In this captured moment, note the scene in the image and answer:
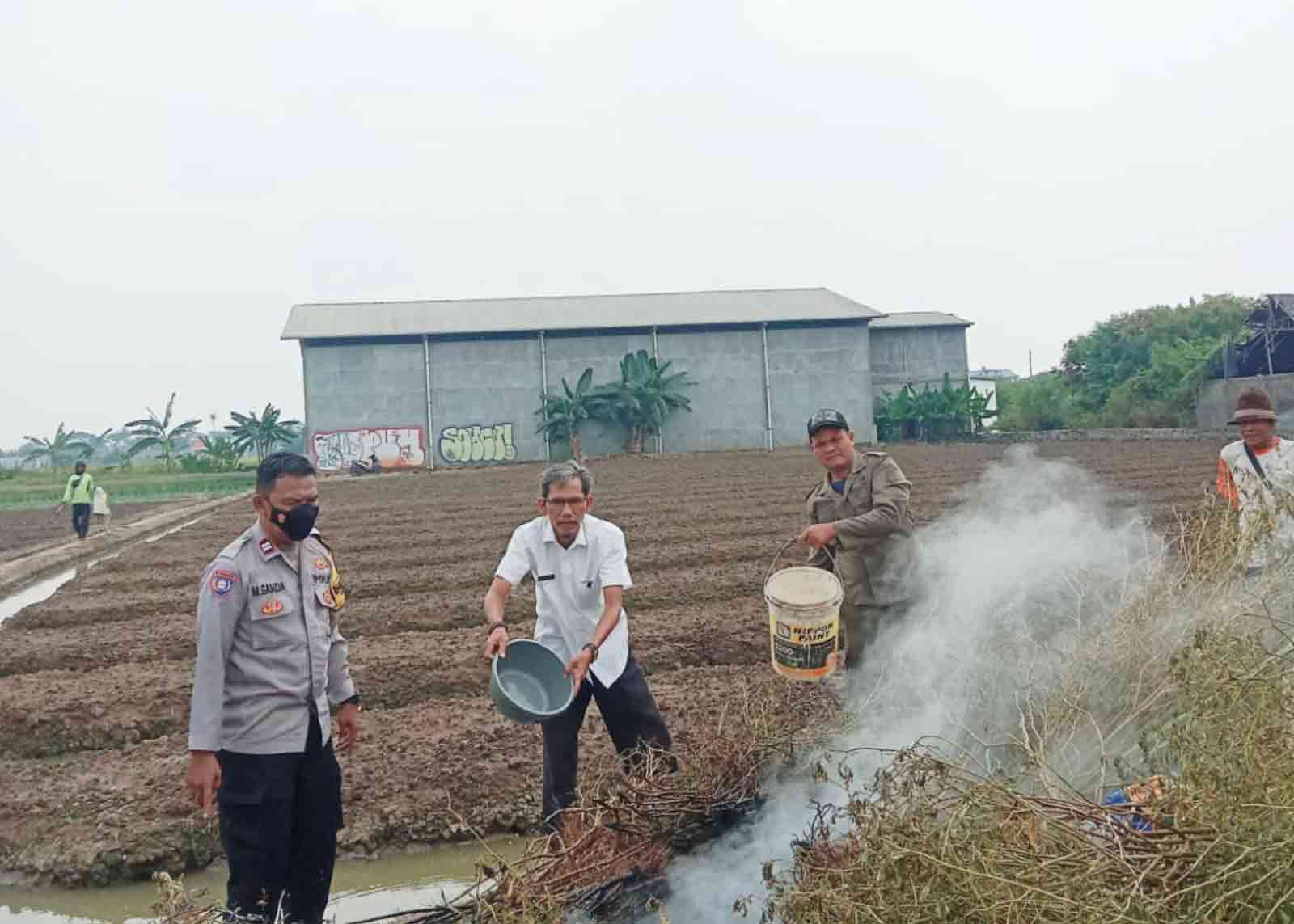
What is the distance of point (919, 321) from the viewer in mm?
42500

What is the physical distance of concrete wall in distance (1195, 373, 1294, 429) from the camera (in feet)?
86.2

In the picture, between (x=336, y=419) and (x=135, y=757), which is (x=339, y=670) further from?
(x=336, y=419)

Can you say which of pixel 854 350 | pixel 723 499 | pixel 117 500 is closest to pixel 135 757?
pixel 723 499

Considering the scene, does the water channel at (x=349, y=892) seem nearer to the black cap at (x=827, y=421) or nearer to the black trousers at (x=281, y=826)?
the black trousers at (x=281, y=826)

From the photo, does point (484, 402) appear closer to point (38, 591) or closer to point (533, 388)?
point (533, 388)

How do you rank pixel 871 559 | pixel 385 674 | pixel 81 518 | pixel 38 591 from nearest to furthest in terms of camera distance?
pixel 871 559 < pixel 385 674 < pixel 38 591 < pixel 81 518

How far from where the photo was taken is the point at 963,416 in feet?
129

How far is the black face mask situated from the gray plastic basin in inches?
34.5

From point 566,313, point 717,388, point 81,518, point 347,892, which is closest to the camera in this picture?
point 347,892

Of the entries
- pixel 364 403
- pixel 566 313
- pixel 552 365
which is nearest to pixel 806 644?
pixel 364 403

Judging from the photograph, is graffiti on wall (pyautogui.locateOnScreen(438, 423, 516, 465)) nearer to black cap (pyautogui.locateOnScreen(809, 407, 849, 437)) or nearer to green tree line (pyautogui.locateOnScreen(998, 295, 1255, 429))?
green tree line (pyautogui.locateOnScreen(998, 295, 1255, 429))

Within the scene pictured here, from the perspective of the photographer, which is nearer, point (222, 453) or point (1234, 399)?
point (1234, 399)

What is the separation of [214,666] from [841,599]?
2.32 metres

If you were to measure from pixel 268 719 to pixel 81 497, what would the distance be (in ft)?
54.5
